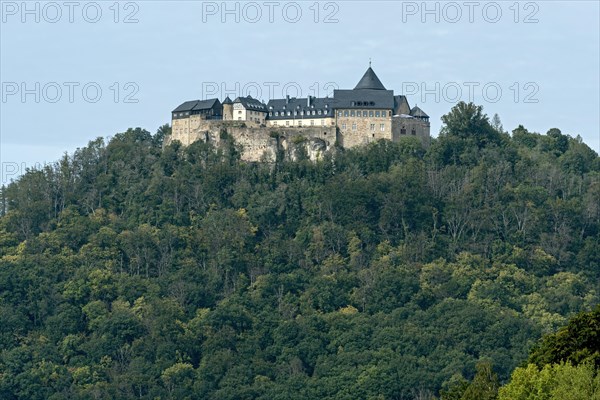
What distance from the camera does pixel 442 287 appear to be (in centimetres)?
11144

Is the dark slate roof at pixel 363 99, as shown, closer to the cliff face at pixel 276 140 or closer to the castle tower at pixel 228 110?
the cliff face at pixel 276 140

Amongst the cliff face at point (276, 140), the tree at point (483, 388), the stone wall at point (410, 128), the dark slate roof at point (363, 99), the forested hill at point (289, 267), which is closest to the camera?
the tree at point (483, 388)

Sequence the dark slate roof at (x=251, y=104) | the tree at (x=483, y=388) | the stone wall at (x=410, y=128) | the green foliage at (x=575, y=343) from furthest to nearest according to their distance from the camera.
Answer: the dark slate roof at (x=251, y=104) < the stone wall at (x=410, y=128) < the tree at (x=483, y=388) < the green foliage at (x=575, y=343)

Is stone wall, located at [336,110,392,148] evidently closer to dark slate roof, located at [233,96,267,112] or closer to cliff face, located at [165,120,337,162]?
cliff face, located at [165,120,337,162]

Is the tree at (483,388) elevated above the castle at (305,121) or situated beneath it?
situated beneath

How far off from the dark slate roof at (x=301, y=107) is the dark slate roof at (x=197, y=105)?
3664mm

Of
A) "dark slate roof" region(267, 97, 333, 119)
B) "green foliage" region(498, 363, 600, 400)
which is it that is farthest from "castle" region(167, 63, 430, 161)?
"green foliage" region(498, 363, 600, 400)

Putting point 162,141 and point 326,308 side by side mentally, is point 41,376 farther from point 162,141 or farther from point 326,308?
point 162,141

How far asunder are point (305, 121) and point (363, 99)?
12.8 ft

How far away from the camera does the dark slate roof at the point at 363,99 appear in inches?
4616

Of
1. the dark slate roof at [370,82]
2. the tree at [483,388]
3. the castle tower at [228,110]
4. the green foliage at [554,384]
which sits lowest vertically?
the tree at [483,388]

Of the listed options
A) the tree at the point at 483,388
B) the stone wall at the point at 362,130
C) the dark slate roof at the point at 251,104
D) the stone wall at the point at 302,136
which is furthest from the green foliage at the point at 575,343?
the dark slate roof at the point at 251,104

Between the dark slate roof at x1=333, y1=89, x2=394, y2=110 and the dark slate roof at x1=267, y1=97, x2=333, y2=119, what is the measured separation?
2.23 ft

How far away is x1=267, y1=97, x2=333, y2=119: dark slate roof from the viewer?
118438 millimetres
